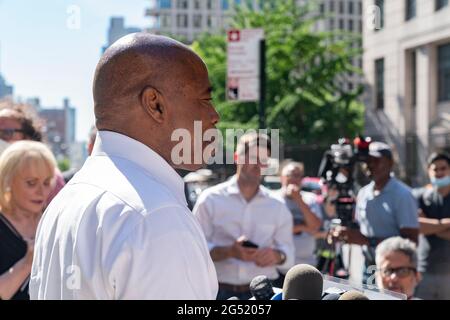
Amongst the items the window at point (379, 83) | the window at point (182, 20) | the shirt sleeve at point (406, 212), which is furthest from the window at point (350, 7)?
the shirt sleeve at point (406, 212)

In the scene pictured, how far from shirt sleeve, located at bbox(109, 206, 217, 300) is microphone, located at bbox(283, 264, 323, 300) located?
0.37 metres

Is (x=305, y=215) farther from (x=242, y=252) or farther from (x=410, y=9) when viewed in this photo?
(x=410, y=9)

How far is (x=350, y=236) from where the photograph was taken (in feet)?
15.6

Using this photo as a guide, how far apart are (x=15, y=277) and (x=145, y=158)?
196 centimetres

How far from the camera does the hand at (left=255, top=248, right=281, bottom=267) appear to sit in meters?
4.07

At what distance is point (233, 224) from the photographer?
14.1 ft

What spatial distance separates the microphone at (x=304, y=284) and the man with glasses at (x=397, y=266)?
249 centimetres

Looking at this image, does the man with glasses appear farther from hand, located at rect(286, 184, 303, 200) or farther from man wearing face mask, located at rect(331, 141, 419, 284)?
hand, located at rect(286, 184, 303, 200)

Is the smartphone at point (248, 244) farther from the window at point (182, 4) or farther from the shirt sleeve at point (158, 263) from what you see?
the window at point (182, 4)

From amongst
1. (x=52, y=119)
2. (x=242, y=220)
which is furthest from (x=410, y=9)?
(x=242, y=220)

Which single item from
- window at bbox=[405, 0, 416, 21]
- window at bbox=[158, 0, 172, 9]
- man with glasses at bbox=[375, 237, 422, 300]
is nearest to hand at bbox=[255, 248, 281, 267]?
man with glasses at bbox=[375, 237, 422, 300]

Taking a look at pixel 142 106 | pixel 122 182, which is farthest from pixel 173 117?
pixel 122 182

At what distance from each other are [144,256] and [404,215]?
391cm

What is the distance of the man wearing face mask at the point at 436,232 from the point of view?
538cm
